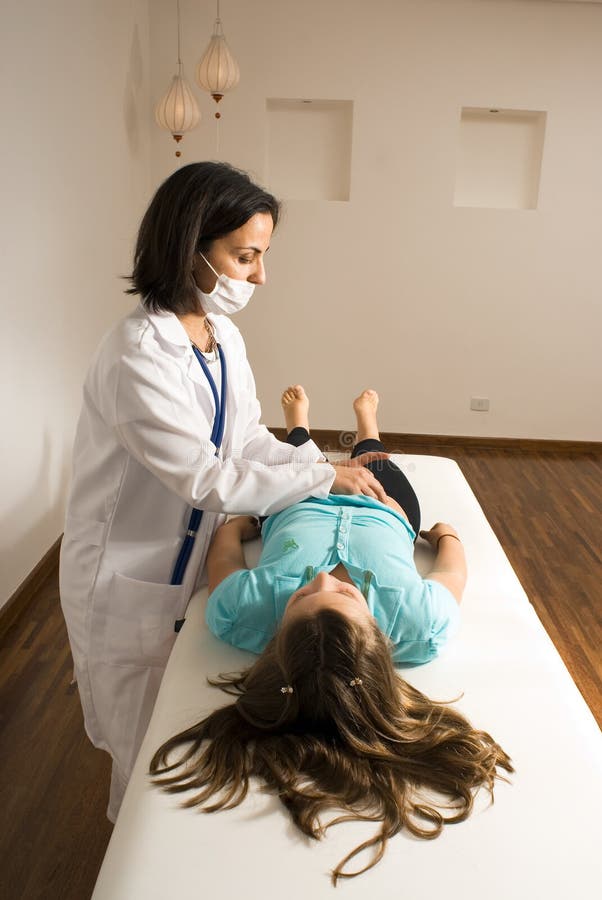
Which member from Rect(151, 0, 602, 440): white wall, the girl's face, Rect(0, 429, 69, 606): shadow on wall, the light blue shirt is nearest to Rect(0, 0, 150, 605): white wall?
Rect(0, 429, 69, 606): shadow on wall

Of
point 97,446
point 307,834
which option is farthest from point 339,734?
point 97,446

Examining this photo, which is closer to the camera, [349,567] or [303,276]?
[349,567]

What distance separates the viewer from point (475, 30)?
4.03 meters

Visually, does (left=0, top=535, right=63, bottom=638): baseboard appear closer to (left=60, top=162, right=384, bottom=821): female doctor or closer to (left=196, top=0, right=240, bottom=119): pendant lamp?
(left=60, top=162, right=384, bottom=821): female doctor

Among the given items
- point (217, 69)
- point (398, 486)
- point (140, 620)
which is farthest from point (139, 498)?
point (217, 69)

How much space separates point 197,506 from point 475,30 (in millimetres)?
3502

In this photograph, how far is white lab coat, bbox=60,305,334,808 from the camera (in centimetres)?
137

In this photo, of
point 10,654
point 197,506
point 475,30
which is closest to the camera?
point 197,506

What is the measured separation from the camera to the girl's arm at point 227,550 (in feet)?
5.23

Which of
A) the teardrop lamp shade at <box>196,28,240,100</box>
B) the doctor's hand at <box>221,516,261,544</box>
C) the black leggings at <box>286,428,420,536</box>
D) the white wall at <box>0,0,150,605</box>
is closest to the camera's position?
the doctor's hand at <box>221,516,261,544</box>

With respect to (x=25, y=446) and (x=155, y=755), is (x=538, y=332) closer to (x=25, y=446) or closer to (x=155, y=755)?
(x=25, y=446)

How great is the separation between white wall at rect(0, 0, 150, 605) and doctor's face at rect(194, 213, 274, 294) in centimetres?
112

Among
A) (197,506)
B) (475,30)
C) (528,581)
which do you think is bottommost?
(528,581)

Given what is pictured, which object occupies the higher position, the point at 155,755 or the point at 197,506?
the point at 197,506
